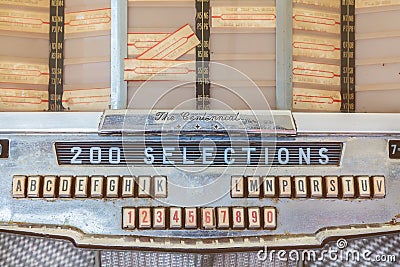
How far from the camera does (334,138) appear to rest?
1.29 metres

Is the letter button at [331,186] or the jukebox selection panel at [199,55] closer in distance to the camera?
the letter button at [331,186]

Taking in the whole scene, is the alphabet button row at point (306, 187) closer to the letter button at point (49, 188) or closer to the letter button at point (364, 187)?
the letter button at point (364, 187)

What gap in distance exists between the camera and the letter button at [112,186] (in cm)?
126

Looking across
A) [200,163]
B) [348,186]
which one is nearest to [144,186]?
[200,163]

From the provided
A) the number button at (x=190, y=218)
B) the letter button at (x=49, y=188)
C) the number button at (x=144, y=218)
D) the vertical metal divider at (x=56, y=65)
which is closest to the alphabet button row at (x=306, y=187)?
the number button at (x=190, y=218)

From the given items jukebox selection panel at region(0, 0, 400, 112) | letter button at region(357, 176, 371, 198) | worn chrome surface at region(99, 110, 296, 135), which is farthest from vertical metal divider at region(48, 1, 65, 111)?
letter button at region(357, 176, 371, 198)

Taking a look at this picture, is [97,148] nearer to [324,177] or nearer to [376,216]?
[324,177]

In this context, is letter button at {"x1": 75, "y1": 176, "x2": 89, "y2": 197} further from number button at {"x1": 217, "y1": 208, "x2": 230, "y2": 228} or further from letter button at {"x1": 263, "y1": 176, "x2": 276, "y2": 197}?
letter button at {"x1": 263, "y1": 176, "x2": 276, "y2": 197}

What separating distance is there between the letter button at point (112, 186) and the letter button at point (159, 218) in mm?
104

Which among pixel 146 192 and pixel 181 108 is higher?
pixel 181 108

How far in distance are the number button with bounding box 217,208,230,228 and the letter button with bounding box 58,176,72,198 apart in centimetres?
35

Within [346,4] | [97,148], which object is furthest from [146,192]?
[346,4]

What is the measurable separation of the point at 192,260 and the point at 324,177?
1.22 ft

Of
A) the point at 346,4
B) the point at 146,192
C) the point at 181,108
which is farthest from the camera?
the point at 346,4
